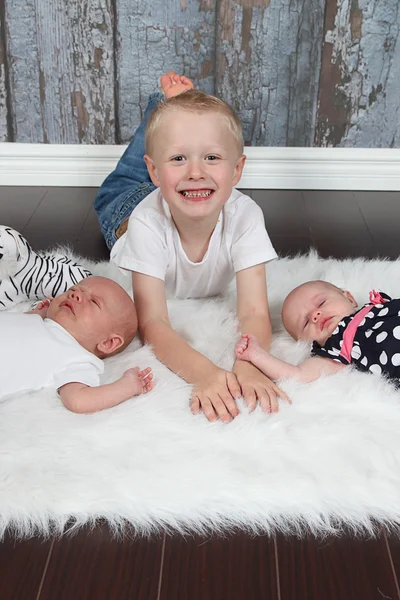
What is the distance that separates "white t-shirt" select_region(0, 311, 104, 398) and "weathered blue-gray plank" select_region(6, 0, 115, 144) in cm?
141

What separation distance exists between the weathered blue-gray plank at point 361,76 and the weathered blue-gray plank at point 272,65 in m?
0.04

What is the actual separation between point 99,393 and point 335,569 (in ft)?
1.69

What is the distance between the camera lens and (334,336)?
141cm

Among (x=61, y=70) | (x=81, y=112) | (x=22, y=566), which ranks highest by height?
(x=61, y=70)

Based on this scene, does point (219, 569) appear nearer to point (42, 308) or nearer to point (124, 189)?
point (42, 308)

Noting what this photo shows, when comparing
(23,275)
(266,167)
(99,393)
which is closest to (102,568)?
(99,393)

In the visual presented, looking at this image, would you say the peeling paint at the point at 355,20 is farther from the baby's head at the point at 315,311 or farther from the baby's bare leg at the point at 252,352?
the baby's bare leg at the point at 252,352

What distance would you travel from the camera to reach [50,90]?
8.20 ft

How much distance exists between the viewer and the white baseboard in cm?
256

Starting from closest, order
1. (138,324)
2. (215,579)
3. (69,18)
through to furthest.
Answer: (215,579)
(138,324)
(69,18)

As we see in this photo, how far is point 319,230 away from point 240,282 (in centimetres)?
79

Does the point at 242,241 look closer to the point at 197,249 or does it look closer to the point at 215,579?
the point at 197,249

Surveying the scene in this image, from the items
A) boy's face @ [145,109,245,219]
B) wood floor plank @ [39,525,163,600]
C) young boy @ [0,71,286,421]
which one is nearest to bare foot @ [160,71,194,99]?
young boy @ [0,71,286,421]

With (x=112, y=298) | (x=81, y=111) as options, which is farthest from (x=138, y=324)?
(x=81, y=111)
